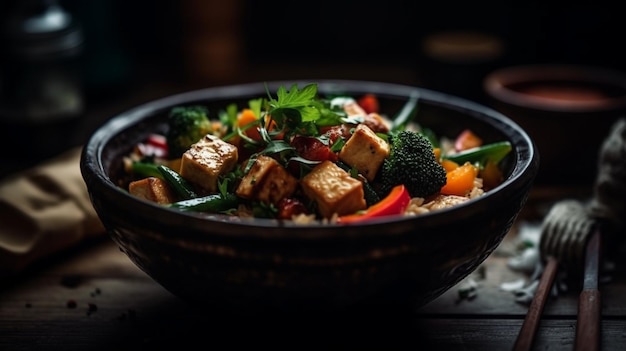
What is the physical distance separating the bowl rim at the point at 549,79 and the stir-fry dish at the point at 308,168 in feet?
2.29

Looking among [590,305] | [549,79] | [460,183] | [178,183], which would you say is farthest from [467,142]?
[549,79]

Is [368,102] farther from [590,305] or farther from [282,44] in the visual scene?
[282,44]

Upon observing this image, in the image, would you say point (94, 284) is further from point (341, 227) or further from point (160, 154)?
point (341, 227)

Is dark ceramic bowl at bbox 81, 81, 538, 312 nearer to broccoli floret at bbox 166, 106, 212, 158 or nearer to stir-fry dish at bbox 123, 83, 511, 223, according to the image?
stir-fry dish at bbox 123, 83, 511, 223

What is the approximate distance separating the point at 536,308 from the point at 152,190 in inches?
38.5

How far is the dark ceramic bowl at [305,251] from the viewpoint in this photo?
59.4 inches

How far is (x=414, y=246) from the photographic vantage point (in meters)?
→ 1.54

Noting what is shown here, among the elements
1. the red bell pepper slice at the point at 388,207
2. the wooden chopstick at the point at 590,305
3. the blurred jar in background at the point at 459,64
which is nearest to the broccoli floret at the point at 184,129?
the red bell pepper slice at the point at 388,207

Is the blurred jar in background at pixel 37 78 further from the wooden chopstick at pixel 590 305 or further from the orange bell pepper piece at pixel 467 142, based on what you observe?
the wooden chopstick at pixel 590 305

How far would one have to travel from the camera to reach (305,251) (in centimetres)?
151

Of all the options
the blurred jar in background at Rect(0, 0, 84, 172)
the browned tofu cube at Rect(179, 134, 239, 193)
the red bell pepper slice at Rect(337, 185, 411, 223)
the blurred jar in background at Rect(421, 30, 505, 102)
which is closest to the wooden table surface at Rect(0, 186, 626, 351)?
the red bell pepper slice at Rect(337, 185, 411, 223)

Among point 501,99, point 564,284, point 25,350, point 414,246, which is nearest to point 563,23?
point 501,99

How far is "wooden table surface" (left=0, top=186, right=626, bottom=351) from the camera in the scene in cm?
182

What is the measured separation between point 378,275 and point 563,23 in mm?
2523
